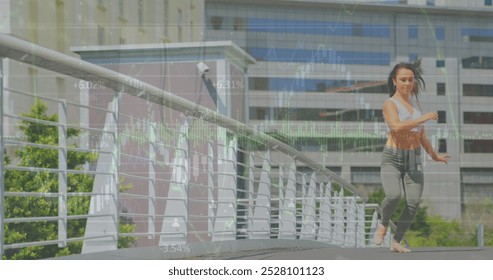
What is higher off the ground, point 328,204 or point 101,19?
point 101,19

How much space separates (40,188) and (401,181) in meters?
1.37

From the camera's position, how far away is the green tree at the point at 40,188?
381 cm

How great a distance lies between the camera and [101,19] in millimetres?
3910

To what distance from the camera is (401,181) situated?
403 cm

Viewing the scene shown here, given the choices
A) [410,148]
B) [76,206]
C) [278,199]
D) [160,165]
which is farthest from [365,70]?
[76,206]

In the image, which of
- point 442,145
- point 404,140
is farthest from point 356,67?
point 442,145

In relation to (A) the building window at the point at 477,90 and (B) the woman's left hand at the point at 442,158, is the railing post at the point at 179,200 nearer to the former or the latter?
(B) the woman's left hand at the point at 442,158

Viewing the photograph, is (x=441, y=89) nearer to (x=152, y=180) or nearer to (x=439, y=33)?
(x=439, y=33)

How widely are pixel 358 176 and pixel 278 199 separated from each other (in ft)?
1.15
